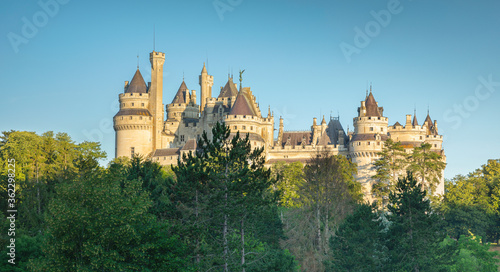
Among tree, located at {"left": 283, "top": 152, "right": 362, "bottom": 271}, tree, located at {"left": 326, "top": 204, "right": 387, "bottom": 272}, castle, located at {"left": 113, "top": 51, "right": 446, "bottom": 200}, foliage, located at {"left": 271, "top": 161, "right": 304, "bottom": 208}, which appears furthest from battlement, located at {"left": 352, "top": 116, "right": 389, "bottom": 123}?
tree, located at {"left": 326, "top": 204, "right": 387, "bottom": 272}

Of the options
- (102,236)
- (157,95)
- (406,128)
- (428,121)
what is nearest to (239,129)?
(157,95)

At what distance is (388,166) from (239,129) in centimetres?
1971

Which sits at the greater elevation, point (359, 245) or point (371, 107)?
point (371, 107)

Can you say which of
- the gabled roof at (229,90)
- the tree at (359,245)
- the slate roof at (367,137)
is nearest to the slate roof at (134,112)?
the gabled roof at (229,90)

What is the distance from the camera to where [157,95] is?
95562 millimetres

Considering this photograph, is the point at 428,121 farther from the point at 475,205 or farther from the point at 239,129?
the point at 239,129

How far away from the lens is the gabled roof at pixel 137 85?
313 ft

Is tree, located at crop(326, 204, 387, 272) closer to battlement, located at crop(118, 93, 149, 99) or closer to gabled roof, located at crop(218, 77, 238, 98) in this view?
gabled roof, located at crop(218, 77, 238, 98)

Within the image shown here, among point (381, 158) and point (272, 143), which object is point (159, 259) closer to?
point (381, 158)

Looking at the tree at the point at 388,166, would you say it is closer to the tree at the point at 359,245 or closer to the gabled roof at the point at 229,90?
the gabled roof at the point at 229,90

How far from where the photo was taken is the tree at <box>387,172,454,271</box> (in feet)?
153

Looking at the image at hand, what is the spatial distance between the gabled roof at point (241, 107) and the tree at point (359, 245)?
134 ft

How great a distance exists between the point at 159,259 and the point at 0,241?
9.24 metres

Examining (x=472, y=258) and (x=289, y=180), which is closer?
(x=472, y=258)
